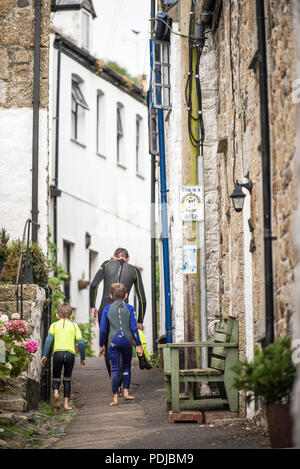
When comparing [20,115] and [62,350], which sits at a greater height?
[20,115]

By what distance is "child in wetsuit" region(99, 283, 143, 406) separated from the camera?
12648 mm

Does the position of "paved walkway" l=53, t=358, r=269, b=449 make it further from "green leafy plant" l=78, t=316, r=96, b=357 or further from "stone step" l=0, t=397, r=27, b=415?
"green leafy plant" l=78, t=316, r=96, b=357

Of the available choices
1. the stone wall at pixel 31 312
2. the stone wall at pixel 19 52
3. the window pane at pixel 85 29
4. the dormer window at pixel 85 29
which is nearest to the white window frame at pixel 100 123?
the dormer window at pixel 85 29

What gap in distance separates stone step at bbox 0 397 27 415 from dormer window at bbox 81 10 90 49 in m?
21.3

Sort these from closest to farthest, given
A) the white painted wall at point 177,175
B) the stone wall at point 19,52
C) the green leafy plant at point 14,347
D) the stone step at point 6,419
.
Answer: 1. the stone step at point 6,419
2. the green leafy plant at point 14,347
3. the white painted wall at point 177,175
4. the stone wall at point 19,52

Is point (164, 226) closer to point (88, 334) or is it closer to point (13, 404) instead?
point (13, 404)

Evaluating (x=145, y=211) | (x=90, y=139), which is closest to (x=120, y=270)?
(x=90, y=139)

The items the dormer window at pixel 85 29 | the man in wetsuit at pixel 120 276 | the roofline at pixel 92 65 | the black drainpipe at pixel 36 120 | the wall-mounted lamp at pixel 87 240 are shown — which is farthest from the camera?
the dormer window at pixel 85 29

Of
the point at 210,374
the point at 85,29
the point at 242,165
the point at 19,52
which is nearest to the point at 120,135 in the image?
the point at 85,29

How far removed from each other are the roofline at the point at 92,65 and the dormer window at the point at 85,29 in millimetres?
2793

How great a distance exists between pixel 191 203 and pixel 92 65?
48.7ft

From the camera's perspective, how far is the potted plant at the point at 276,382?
293 inches

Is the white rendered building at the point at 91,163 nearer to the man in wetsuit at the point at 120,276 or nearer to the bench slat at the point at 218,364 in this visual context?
the man in wetsuit at the point at 120,276

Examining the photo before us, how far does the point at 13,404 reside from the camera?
1153 centimetres
